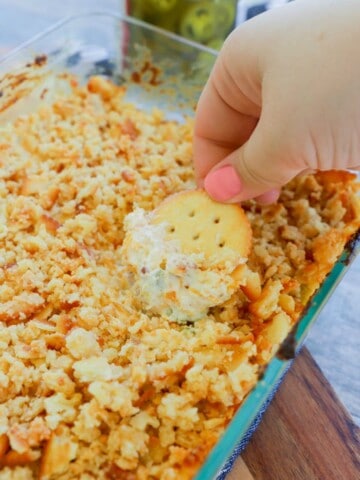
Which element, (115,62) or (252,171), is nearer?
(252,171)

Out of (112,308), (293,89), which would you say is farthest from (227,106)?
(112,308)

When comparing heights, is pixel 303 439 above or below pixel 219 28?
below

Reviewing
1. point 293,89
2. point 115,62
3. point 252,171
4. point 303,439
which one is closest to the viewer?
point 293,89

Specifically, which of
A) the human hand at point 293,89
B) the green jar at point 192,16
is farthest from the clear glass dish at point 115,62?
the human hand at point 293,89

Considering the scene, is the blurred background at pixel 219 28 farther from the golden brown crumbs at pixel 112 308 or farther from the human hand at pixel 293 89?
the human hand at pixel 293 89

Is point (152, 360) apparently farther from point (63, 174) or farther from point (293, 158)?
point (63, 174)

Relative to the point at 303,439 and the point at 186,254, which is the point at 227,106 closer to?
the point at 186,254

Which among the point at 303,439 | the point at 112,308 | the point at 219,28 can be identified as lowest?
the point at 303,439

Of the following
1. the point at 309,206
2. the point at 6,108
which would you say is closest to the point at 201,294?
the point at 309,206
